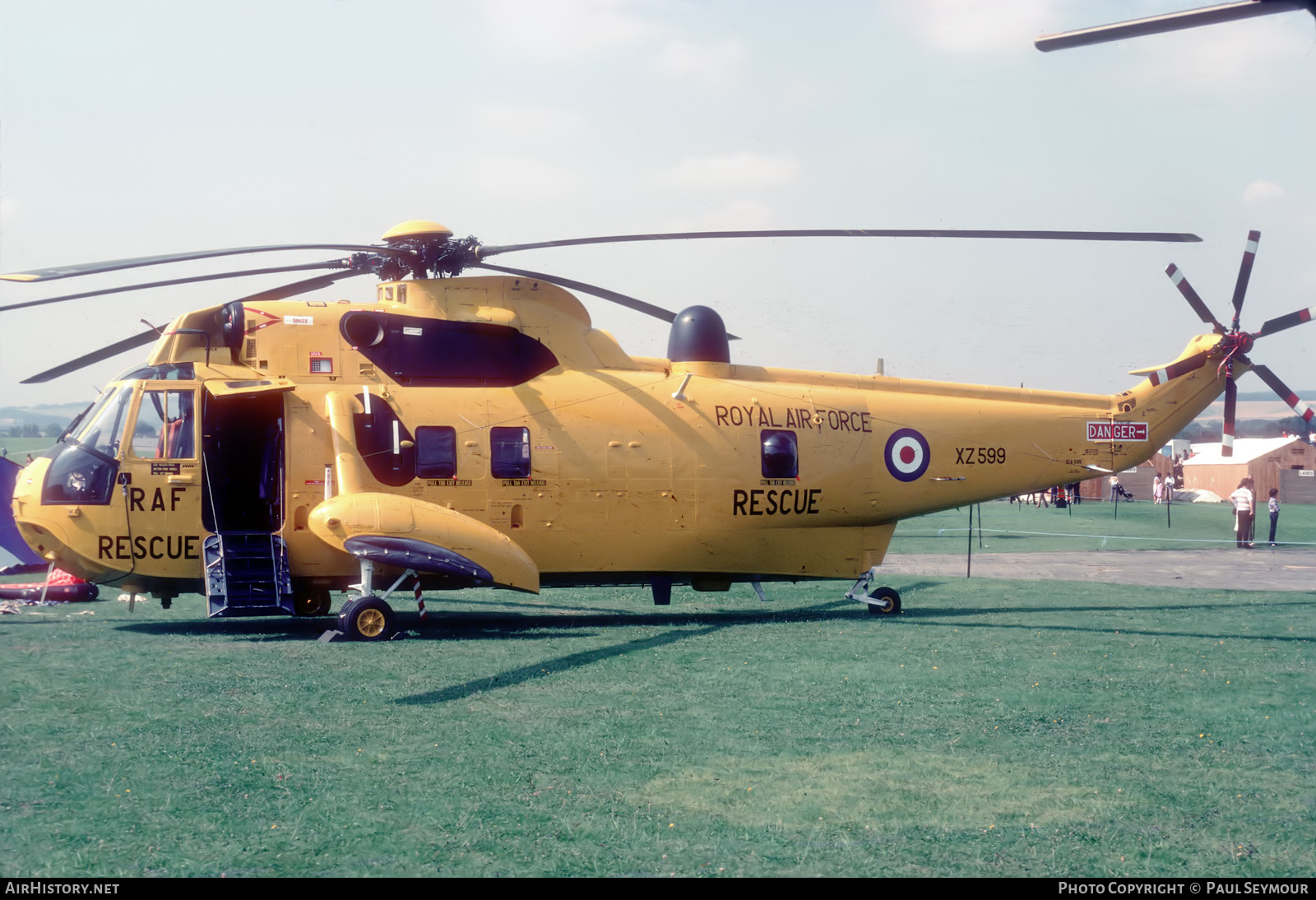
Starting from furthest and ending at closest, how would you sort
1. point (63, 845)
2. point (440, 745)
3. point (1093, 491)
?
point (1093, 491) < point (440, 745) < point (63, 845)

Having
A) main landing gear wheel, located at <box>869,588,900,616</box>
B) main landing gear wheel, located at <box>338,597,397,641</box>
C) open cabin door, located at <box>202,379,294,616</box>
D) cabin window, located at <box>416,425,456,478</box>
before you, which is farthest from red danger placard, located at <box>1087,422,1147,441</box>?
open cabin door, located at <box>202,379,294,616</box>

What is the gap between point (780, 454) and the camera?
16.6 meters

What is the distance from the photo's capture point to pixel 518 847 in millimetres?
5688

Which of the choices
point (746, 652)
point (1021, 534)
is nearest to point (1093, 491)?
point (1021, 534)

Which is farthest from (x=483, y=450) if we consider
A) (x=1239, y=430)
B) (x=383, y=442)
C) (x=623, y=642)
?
(x=1239, y=430)

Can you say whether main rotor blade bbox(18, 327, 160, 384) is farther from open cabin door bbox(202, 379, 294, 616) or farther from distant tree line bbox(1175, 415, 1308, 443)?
distant tree line bbox(1175, 415, 1308, 443)

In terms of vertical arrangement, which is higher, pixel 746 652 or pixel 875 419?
pixel 875 419

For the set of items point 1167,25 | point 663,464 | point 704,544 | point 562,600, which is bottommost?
point 562,600

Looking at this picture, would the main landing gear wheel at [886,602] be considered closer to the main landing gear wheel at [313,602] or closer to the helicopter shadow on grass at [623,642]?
the helicopter shadow on grass at [623,642]

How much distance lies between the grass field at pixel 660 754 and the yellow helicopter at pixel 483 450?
130 centimetres

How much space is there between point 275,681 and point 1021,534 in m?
27.9

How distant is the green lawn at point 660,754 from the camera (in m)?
5.64

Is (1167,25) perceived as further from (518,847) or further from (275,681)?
(275,681)

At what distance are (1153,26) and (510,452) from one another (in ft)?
40.8
